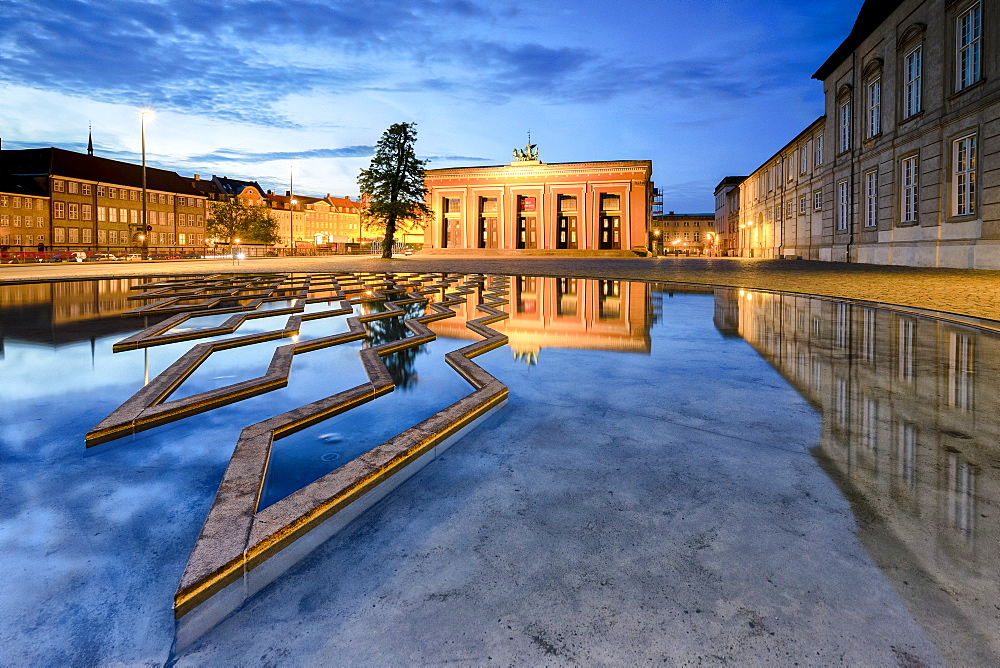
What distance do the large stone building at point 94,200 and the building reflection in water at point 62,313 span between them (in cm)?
5006

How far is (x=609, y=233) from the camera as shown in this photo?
64.6m

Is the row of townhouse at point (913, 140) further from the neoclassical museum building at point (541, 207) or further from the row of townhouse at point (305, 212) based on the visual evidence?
the row of townhouse at point (305, 212)

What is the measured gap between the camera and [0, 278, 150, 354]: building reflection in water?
23.2ft

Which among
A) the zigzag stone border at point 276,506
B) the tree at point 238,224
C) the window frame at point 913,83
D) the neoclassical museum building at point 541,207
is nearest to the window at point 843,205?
the window frame at point 913,83

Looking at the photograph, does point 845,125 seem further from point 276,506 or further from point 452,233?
point 452,233

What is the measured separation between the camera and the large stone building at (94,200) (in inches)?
2520

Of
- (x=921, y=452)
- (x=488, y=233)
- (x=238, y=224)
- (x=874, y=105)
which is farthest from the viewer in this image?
(x=238, y=224)

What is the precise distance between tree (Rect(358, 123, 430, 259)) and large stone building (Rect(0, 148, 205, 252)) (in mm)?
26554

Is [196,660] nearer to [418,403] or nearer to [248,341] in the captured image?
[418,403]

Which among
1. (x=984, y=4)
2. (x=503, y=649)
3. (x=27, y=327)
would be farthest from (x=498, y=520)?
(x=984, y=4)

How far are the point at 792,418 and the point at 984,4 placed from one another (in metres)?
23.5

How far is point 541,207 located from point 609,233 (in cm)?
855

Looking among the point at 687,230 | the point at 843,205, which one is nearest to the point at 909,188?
the point at 843,205

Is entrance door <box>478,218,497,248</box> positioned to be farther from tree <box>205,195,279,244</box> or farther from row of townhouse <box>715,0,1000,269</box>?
row of townhouse <box>715,0,1000,269</box>
